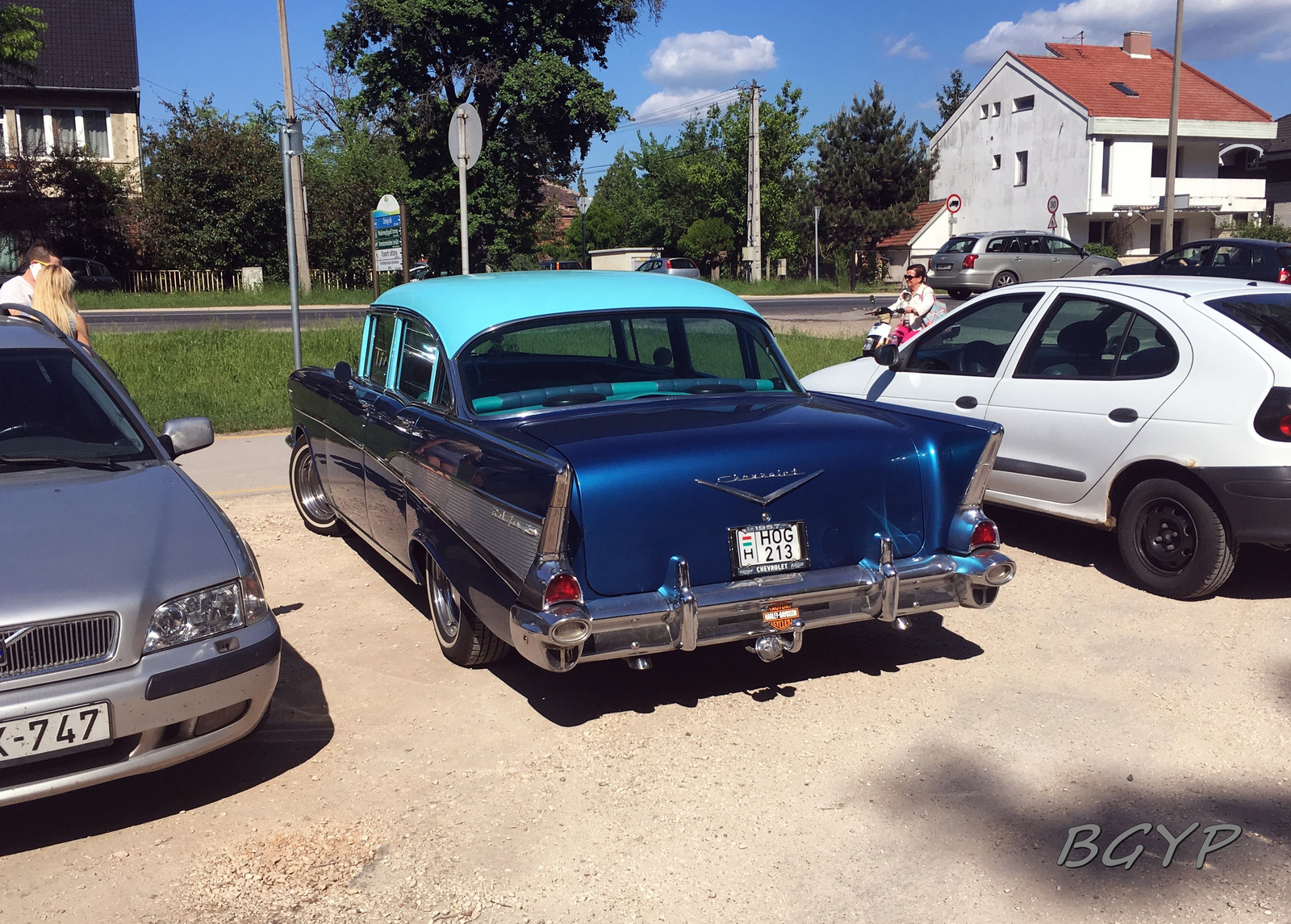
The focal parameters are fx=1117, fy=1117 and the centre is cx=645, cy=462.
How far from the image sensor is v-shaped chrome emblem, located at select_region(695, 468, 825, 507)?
408cm

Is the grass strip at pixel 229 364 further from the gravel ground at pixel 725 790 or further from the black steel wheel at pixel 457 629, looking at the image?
the gravel ground at pixel 725 790

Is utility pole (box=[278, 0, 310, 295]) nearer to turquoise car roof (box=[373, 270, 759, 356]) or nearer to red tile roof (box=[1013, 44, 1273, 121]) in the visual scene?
turquoise car roof (box=[373, 270, 759, 356])

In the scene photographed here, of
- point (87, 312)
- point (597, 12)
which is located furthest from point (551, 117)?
point (87, 312)

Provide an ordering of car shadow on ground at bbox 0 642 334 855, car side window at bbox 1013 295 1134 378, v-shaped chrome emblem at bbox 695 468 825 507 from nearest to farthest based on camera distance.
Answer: car shadow on ground at bbox 0 642 334 855 < v-shaped chrome emblem at bbox 695 468 825 507 < car side window at bbox 1013 295 1134 378

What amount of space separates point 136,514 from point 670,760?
206 centimetres

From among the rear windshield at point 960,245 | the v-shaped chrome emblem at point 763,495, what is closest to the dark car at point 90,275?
the rear windshield at point 960,245

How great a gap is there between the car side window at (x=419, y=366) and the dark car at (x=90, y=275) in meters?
36.0

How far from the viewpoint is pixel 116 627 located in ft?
11.0

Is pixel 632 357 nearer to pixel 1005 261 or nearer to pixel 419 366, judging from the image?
pixel 419 366

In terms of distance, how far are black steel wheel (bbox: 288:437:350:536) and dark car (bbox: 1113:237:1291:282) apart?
13.6 meters

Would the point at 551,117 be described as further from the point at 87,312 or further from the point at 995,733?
the point at 995,733

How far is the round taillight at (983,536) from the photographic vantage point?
177 inches

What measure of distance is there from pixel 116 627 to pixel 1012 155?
53267mm

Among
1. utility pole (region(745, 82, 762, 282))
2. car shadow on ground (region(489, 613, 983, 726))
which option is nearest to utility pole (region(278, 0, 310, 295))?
utility pole (region(745, 82, 762, 282))
